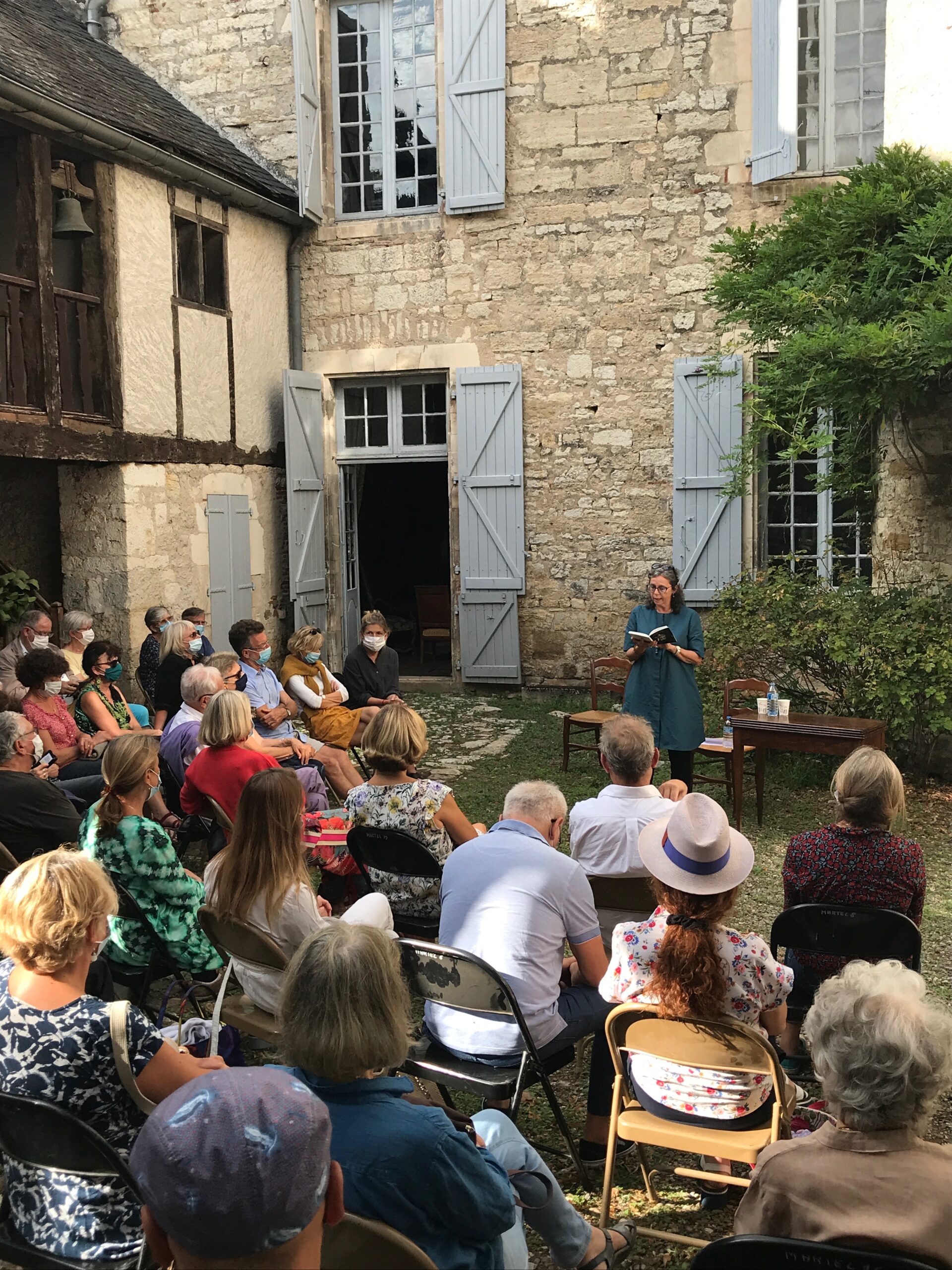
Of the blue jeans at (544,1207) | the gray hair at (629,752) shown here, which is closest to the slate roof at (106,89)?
the gray hair at (629,752)

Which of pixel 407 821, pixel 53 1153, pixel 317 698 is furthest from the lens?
pixel 317 698

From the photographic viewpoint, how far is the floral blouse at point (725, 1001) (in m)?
2.55

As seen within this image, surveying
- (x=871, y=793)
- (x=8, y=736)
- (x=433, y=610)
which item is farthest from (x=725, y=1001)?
(x=433, y=610)

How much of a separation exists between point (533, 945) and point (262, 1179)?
174 centimetres

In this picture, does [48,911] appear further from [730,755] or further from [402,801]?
[730,755]

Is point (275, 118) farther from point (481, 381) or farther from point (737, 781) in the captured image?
point (737, 781)

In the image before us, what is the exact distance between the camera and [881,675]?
6.73 metres

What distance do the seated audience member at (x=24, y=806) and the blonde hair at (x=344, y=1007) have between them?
2.44 m

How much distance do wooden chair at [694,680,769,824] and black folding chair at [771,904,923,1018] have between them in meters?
3.41

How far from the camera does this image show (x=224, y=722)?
4.53m

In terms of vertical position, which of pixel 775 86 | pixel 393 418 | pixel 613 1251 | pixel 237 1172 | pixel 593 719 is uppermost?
pixel 775 86

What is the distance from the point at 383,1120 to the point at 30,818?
2.69 meters

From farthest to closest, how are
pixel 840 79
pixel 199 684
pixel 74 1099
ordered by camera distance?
pixel 840 79
pixel 199 684
pixel 74 1099

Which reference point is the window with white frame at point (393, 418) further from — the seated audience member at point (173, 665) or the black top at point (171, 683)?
the black top at point (171, 683)
